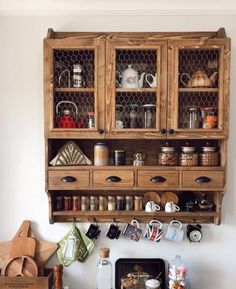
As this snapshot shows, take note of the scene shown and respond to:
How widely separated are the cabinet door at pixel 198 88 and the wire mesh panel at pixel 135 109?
12 cm

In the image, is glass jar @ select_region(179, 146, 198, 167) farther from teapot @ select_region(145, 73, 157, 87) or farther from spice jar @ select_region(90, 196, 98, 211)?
spice jar @ select_region(90, 196, 98, 211)

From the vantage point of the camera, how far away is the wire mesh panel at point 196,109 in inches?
72.9

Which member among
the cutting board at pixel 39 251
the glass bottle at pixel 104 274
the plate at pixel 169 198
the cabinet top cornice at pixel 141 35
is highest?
the cabinet top cornice at pixel 141 35

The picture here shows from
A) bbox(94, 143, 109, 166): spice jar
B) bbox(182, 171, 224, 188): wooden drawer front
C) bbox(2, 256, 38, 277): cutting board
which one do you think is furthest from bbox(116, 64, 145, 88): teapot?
bbox(2, 256, 38, 277): cutting board

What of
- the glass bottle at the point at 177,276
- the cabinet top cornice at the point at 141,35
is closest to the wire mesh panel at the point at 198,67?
the cabinet top cornice at the point at 141,35

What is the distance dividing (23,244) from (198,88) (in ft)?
4.71

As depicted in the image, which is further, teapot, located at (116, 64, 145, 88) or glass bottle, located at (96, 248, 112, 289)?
glass bottle, located at (96, 248, 112, 289)

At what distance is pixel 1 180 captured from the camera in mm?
2039

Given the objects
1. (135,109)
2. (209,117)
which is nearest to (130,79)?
(135,109)

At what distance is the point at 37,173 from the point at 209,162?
3.51ft

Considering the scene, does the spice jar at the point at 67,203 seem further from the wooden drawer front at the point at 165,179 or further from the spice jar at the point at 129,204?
the wooden drawer front at the point at 165,179

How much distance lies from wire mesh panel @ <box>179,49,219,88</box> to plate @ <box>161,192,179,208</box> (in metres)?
0.66

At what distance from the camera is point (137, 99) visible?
6.26ft

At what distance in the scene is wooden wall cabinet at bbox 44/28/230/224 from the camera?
1803 millimetres
